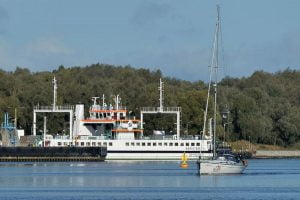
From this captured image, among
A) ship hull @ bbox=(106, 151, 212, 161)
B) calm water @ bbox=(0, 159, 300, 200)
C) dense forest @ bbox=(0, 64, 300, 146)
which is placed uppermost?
dense forest @ bbox=(0, 64, 300, 146)

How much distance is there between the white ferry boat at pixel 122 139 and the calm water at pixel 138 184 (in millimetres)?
21668

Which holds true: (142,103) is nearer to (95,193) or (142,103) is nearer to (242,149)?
(242,149)

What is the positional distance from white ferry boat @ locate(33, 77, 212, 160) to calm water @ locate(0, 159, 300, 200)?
2167 cm

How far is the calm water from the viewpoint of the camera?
90.5m

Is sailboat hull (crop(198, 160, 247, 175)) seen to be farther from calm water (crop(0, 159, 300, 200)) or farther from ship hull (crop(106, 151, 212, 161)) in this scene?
ship hull (crop(106, 151, 212, 161))

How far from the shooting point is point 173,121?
7323 inches

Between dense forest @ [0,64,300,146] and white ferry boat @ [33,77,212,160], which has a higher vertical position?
dense forest @ [0,64,300,146]

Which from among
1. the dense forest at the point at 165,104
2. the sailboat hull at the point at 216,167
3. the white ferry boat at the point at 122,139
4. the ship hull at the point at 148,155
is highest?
the dense forest at the point at 165,104

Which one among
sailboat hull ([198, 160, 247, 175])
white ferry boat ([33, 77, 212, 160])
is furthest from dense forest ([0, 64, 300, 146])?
sailboat hull ([198, 160, 247, 175])

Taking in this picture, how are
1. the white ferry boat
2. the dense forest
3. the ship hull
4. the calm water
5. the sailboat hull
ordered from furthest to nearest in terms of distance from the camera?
the dense forest, the white ferry boat, the ship hull, the sailboat hull, the calm water

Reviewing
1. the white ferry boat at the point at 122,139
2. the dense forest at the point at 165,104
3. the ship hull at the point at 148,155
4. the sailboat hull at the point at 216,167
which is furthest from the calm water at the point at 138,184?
the dense forest at the point at 165,104

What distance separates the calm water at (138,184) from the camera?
90.5 m

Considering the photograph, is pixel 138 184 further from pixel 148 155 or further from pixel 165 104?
pixel 165 104

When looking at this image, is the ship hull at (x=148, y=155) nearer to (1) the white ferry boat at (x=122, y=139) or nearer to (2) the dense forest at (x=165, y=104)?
(1) the white ferry boat at (x=122, y=139)
